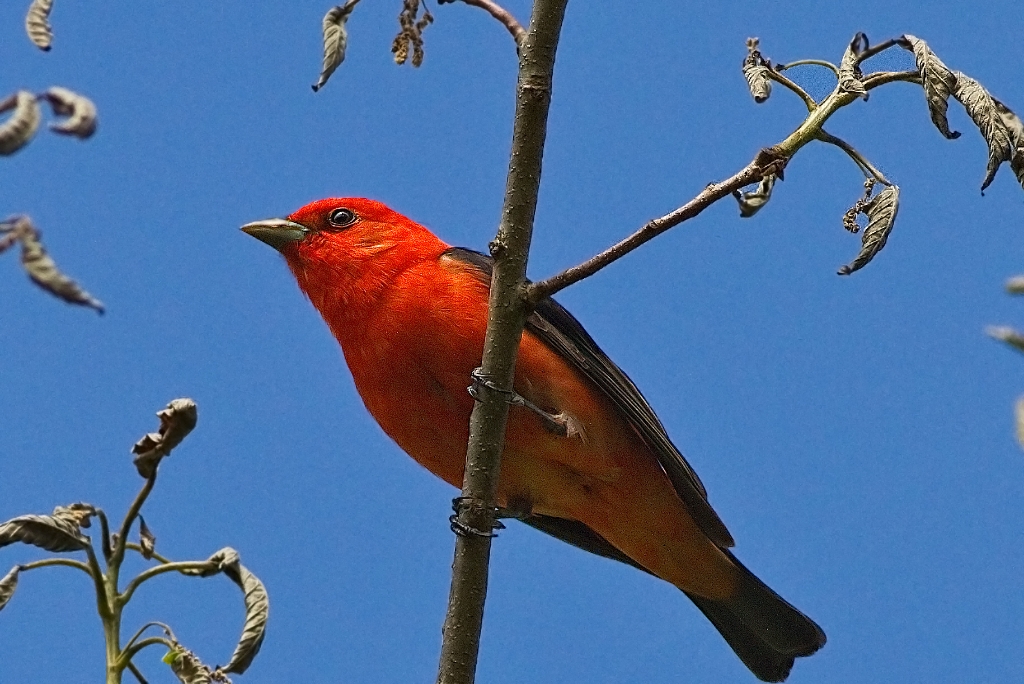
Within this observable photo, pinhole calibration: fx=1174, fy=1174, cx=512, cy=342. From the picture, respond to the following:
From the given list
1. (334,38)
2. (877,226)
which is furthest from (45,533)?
(877,226)

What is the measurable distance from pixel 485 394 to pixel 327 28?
1.40m

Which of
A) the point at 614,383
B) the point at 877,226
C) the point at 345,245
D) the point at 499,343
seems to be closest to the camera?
the point at 877,226

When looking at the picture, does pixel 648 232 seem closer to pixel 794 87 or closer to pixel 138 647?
pixel 794 87

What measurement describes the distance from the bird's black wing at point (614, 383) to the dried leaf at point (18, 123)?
13.7 feet

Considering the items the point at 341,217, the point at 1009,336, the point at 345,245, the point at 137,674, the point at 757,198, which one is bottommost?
the point at 137,674

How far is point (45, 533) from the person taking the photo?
87.6 inches

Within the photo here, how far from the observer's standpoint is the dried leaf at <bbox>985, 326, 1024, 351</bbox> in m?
1.30

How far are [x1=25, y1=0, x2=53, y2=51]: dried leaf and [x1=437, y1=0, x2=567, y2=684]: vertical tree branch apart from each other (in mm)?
1642

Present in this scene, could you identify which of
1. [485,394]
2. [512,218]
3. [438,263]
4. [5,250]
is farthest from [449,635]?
[5,250]

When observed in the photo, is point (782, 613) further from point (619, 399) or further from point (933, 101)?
point (933, 101)

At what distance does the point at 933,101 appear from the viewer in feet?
9.82

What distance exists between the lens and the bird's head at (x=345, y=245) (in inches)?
238

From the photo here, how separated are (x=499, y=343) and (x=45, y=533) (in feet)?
6.65

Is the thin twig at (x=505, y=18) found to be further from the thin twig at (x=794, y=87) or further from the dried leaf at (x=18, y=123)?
the dried leaf at (x=18, y=123)
